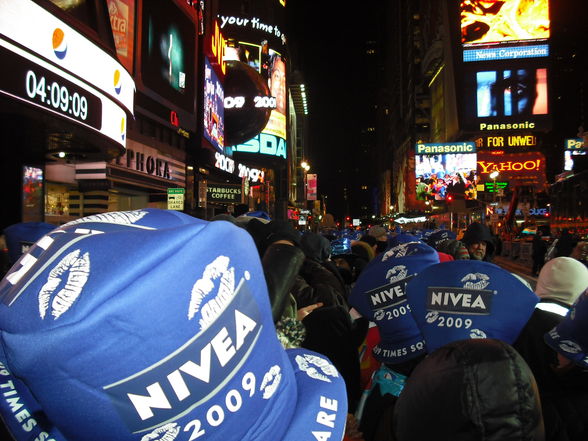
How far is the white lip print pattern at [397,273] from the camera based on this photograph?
2.81 m

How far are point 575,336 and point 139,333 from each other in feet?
6.44

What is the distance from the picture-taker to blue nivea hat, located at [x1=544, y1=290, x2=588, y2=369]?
6.74ft

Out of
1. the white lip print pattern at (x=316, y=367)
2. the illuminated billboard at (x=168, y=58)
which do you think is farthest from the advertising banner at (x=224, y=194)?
the white lip print pattern at (x=316, y=367)

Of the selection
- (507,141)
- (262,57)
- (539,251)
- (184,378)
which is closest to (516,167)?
(507,141)

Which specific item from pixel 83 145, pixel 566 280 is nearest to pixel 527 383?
pixel 566 280

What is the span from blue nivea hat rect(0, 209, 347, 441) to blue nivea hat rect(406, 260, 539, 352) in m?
1.38

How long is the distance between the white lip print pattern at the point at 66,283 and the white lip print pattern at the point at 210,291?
0.63ft

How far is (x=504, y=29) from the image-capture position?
49.9 m

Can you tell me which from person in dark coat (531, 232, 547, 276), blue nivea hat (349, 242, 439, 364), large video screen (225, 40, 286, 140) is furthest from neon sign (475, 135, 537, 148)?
blue nivea hat (349, 242, 439, 364)

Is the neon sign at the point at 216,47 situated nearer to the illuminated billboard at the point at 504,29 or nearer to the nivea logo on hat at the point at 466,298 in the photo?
the nivea logo on hat at the point at 466,298

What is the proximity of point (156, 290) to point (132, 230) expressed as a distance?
157 millimetres

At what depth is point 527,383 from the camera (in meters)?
1.16

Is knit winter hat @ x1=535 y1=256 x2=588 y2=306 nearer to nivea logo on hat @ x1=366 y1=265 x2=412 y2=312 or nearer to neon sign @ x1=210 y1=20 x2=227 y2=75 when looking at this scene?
nivea logo on hat @ x1=366 y1=265 x2=412 y2=312

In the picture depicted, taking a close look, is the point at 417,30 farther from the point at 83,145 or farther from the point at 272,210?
the point at 83,145
